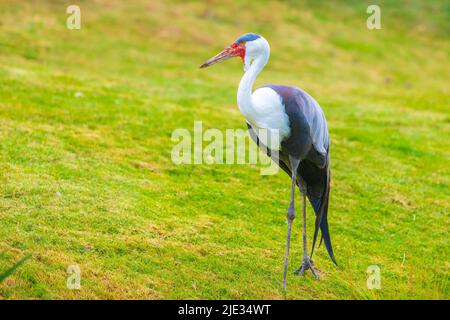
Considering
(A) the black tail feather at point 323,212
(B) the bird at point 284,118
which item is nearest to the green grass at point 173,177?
(A) the black tail feather at point 323,212

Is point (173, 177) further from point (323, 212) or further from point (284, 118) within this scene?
point (284, 118)

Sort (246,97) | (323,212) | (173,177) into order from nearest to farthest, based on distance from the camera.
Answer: (246,97) < (323,212) < (173,177)

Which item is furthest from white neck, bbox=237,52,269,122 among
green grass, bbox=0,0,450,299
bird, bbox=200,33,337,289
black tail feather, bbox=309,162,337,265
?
green grass, bbox=0,0,450,299

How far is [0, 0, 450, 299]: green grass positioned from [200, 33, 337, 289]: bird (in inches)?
48.4

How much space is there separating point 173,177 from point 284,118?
446 centimetres

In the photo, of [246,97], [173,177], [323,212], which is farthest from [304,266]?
[173,177]

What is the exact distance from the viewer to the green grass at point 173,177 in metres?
7.93

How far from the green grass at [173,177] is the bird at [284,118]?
1.23 metres

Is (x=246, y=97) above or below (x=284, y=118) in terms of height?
above

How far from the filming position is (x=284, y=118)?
7512 mm

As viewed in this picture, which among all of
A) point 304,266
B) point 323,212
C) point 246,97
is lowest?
point 304,266

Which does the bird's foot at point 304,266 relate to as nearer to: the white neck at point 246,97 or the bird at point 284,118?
the bird at point 284,118
